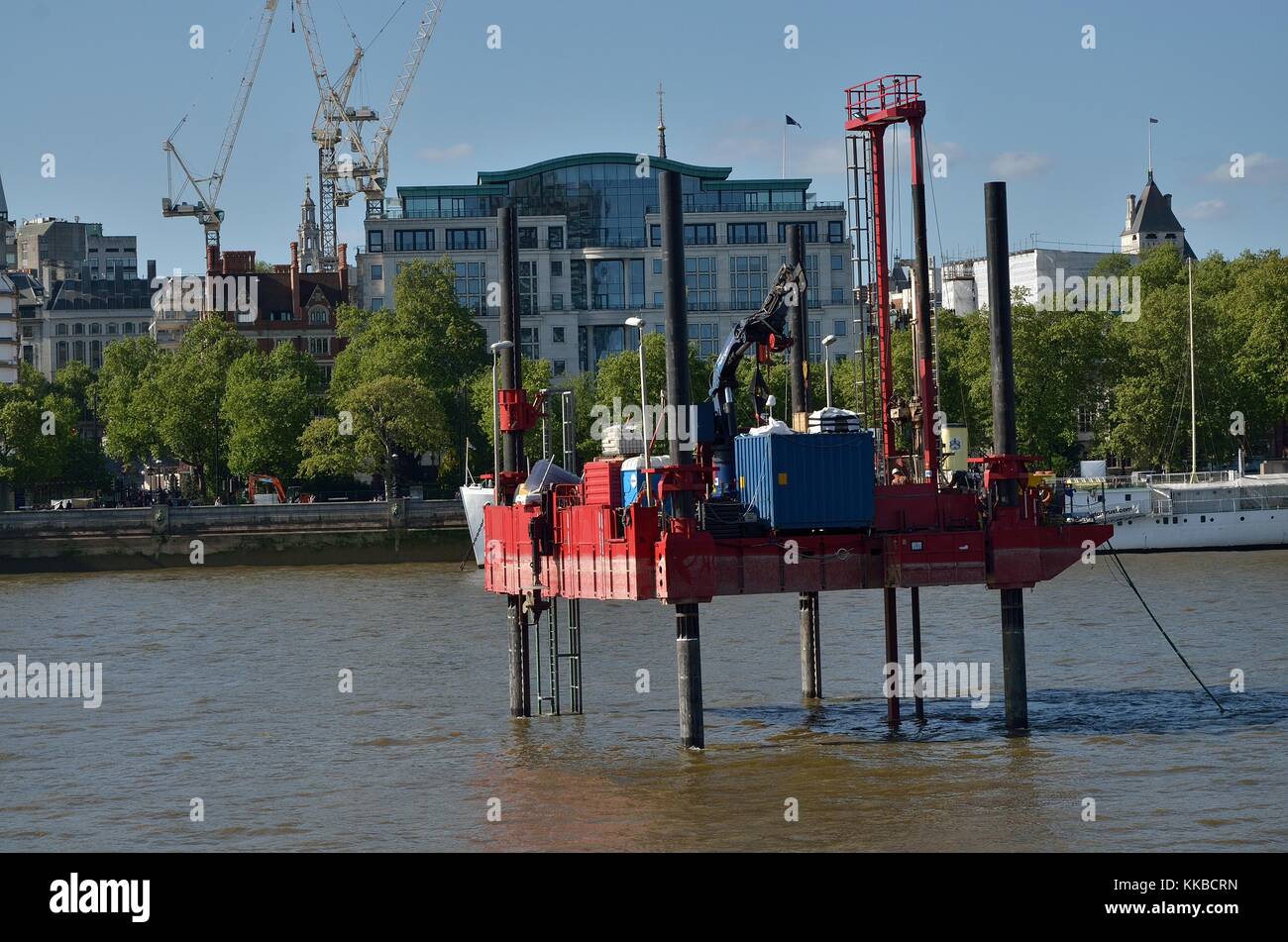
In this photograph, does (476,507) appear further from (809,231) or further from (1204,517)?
(809,231)

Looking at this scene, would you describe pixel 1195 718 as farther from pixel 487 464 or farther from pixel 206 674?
pixel 487 464

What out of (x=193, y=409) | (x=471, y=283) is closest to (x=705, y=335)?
(x=471, y=283)

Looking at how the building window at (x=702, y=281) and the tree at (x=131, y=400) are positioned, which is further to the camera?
the building window at (x=702, y=281)

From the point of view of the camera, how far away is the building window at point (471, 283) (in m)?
167

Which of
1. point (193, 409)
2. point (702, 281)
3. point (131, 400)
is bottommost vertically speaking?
point (193, 409)

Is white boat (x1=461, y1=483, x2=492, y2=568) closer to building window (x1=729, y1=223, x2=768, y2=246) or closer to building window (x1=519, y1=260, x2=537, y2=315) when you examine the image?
building window (x1=519, y1=260, x2=537, y2=315)

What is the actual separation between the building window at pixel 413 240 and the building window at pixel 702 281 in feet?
77.1

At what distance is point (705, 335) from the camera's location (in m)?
170

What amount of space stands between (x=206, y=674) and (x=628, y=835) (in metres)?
28.8

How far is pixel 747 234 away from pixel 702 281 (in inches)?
234

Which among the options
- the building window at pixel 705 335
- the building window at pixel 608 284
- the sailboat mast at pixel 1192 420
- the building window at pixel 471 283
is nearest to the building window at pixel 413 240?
the building window at pixel 471 283

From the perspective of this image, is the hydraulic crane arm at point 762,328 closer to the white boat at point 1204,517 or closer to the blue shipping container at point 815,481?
the blue shipping container at point 815,481
